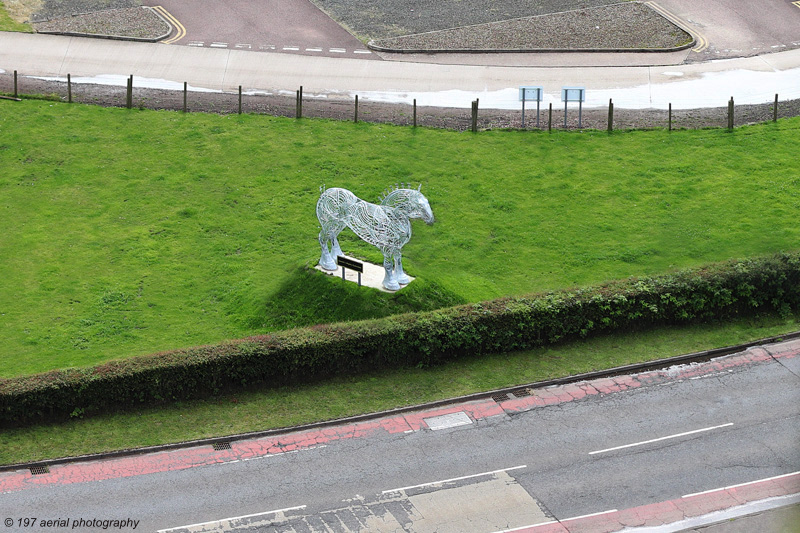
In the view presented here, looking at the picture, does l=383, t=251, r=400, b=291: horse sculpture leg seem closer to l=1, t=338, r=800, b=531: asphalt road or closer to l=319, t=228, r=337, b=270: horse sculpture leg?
l=319, t=228, r=337, b=270: horse sculpture leg

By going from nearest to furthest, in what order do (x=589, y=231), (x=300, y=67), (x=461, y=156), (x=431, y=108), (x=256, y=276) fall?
(x=256, y=276), (x=589, y=231), (x=461, y=156), (x=431, y=108), (x=300, y=67)

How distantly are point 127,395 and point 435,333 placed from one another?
1049 centimetres

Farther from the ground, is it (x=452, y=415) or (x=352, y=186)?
(x=352, y=186)

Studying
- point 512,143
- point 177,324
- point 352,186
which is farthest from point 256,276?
point 512,143

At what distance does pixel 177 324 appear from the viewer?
4012 centimetres

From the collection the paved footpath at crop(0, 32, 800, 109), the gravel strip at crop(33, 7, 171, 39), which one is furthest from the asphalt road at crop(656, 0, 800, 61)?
the gravel strip at crop(33, 7, 171, 39)

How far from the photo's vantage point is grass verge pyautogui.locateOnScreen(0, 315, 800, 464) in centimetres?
3516

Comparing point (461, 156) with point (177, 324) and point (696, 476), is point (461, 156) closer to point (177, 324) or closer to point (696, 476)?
point (177, 324)

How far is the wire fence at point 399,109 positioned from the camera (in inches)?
2144

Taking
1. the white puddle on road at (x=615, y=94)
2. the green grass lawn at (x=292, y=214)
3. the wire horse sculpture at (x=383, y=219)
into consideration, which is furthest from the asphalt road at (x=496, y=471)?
the white puddle on road at (x=615, y=94)

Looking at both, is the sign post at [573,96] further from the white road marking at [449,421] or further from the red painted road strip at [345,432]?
the white road marking at [449,421]

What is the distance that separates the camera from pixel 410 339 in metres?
38.2

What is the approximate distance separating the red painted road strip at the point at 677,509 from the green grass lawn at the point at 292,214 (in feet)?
35.4

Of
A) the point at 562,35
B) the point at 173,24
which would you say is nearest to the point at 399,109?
the point at 562,35
